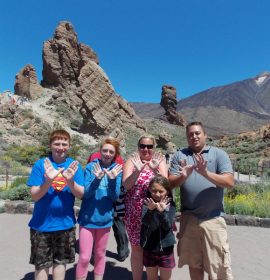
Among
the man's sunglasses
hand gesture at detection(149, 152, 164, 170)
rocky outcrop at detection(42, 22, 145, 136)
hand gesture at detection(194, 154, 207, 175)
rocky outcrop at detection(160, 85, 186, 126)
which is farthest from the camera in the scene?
rocky outcrop at detection(160, 85, 186, 126)

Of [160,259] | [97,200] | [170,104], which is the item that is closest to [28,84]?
[170,104]

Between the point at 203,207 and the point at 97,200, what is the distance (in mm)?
1084

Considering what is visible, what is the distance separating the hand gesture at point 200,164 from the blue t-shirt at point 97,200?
939mm

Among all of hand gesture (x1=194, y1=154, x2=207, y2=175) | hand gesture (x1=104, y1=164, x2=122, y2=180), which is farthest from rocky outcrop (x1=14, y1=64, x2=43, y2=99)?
hand gesture (x1=194, y1=154, x2=207, y2=175)

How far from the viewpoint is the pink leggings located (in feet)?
11.0

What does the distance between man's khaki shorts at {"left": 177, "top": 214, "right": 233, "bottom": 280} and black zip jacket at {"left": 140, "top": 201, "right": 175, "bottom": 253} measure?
0.19 meters

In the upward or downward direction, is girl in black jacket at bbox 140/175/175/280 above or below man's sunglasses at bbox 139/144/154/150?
below

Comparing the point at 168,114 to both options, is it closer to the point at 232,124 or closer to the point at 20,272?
the point at 20,272

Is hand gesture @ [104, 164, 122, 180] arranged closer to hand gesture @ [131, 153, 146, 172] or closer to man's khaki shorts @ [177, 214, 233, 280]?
hand gesture @ [131, 153, 146, 172]

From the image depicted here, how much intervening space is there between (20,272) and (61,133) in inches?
93.1

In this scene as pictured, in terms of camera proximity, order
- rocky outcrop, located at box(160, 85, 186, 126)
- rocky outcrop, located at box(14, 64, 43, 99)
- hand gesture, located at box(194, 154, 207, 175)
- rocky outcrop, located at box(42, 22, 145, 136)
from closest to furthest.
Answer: hand gesture, located at box(194, 154, 207, 175) → rocky outcrop, located at box(42, 22, 145, 136) → rocky outcrop, located at box(14, 64, 43, 99) → rocky outcrop, located at box(160, 85, 186, 126)

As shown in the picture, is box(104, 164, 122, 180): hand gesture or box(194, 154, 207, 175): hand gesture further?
box(104, 164, 122, 180): hand gesture

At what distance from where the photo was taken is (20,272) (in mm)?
4402

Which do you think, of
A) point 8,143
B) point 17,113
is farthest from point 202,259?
point 17,113
